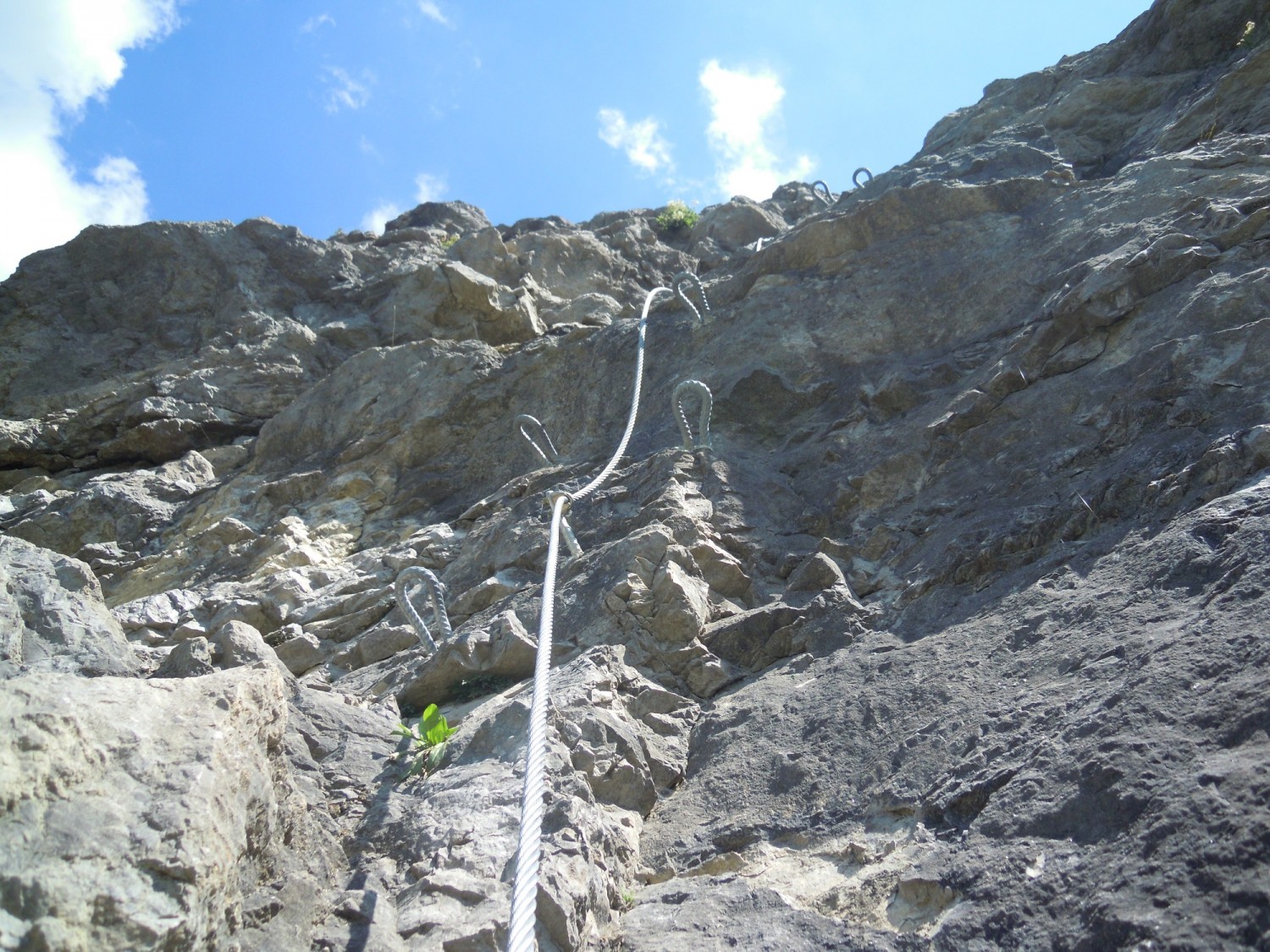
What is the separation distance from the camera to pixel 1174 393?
5.45 meters

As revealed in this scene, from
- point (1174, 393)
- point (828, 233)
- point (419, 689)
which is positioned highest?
point (828, 233)

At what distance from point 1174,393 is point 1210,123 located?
514 cm

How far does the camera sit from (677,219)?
19531 millimetres

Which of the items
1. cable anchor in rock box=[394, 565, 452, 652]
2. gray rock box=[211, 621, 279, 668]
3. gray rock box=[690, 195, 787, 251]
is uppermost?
gray rock box=[690, 195, 787, 251]

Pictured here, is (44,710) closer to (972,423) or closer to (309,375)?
(972,423)

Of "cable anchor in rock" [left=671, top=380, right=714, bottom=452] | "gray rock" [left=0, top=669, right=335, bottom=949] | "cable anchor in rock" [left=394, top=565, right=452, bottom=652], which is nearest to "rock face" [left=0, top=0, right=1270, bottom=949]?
"gray rock" [left=0, top=669, right=335, bottom=949]

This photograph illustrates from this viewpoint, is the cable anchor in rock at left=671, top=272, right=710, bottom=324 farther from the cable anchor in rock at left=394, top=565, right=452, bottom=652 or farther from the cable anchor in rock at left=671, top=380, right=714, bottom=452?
the cable anchor in rock at left=394, top=565, right=452, bottom=652

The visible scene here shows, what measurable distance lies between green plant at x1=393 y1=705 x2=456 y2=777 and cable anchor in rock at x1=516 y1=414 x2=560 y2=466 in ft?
17.2

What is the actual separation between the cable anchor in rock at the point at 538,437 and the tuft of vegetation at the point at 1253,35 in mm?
7843

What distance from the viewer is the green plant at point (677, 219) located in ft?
Answer: 63.9

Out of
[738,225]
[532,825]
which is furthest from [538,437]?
[738,225]

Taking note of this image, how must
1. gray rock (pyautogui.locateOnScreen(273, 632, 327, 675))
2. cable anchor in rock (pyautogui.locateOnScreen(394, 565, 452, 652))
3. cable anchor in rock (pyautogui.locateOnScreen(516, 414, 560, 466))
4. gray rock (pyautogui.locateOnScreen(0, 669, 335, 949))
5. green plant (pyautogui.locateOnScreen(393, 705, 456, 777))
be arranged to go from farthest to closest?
cable anchor in rock (pyautogui.locateOnScreen(516, 414, 560, 466)), gray rock (pyautogui.locateOnScreen(273, 632, 327, 675)), cable anchor in rock (pyautogui.locateOnScreen(394, 565, 452, 652)), green plant (pyautogui.locateOnScreen(393, 705, 456, 777)), gray rock (pyautogui.locateOnScreen(0, 669, 335, 949))

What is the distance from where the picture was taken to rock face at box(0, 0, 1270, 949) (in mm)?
2730

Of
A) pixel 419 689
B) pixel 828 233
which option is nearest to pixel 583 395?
pixel 828 233
